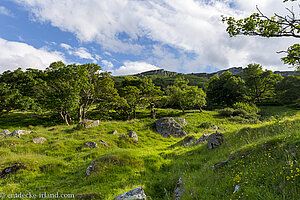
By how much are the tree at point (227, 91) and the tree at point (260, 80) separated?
6737mm

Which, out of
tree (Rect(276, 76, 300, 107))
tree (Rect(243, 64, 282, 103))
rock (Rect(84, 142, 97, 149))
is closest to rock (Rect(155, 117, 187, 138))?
rock (Rect(84, 142, 97, 149))

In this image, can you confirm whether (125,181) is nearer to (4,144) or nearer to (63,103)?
(4,144)

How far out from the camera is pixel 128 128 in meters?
22.2

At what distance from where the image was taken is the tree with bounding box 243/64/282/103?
55269 millimetres

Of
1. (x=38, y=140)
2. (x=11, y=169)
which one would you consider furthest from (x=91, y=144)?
(x=11, y=169)

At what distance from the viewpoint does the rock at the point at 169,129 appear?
71.3ft

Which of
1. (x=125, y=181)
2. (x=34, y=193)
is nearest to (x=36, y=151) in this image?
(x=34, y=193)

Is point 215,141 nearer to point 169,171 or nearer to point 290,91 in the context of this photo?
point 169,171

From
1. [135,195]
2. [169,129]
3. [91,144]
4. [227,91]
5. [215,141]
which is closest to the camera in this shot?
[135,195]

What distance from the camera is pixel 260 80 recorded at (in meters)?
Result: 56.8

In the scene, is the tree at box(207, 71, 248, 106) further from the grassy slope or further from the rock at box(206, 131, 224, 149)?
the rock at box(206, 131, 224, 149)

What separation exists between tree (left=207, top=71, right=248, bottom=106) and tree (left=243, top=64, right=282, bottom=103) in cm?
674

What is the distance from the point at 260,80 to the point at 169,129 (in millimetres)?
56628

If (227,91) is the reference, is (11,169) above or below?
below
